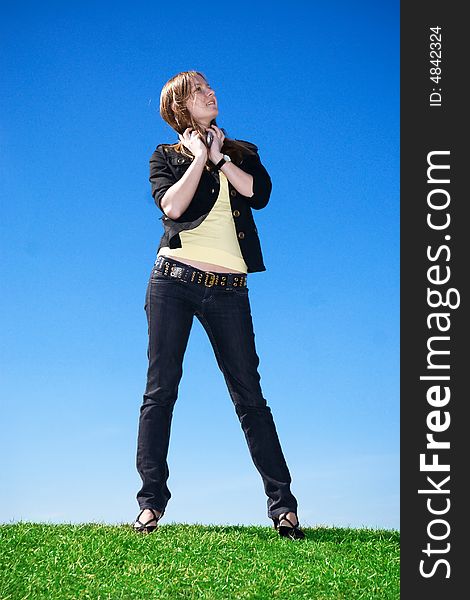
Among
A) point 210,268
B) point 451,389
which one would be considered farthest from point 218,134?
point 451,389

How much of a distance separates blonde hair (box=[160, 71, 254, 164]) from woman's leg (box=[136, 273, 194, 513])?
1.12 meters

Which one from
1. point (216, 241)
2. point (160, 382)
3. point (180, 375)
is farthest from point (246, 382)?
point (216, 241)

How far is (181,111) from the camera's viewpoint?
6090 millimetres

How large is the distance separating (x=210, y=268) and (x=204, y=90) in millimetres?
1387

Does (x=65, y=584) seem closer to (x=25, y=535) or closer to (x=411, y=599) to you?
(x=25, y=535)

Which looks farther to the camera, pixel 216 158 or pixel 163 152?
pixel 163 152

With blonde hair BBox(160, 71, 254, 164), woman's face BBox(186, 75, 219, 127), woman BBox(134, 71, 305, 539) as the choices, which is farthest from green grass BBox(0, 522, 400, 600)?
woman's face BBox(186, 75, 219, 127)

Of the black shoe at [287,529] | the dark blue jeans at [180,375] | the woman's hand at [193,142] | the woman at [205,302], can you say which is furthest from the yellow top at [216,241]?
the black shoe at [287,529]

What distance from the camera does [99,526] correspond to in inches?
248

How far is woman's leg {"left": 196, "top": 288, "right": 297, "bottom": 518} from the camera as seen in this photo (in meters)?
5.80

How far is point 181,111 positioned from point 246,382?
2.14 metres

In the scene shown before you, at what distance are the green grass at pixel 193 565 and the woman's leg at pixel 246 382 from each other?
481mm

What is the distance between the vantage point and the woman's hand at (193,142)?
580cm

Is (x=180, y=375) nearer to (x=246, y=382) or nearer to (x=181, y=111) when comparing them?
(x=246, y=382)
